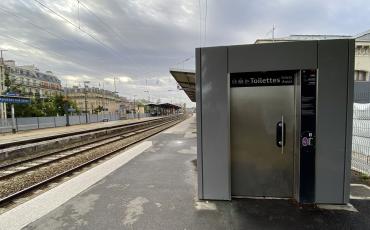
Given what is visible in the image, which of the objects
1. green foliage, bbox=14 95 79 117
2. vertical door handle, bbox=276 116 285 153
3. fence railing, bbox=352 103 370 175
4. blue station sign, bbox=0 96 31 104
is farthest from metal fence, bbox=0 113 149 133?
fence railing, bbox=352 103 370 175

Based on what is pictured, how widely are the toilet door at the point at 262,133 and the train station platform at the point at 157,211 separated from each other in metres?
0.36

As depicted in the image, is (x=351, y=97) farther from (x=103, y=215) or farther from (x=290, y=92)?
(x=103, y=215)

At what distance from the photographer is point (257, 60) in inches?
163

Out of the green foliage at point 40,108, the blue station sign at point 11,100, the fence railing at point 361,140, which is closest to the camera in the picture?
the fence railing at point 361,140

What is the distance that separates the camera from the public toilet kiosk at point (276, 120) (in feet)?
13.2

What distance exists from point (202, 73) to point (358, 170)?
223 inches

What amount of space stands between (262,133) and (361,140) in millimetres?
4449

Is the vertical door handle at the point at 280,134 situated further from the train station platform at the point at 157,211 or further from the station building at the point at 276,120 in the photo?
the train station platform at the point at 157,211

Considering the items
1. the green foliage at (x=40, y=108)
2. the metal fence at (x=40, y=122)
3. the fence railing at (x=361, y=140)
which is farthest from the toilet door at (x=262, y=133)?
the green foliage at (x=40, y=108)

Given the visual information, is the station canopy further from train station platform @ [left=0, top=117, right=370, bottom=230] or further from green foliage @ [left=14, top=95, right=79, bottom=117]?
green foliage @ [left=14, top=95, right=79, bottom=117]

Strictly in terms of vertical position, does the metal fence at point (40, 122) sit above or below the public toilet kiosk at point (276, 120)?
below

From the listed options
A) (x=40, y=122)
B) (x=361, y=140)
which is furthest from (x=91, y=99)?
(x=361, y=140)

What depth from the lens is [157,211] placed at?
13.5 ft

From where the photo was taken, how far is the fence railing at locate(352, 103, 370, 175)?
6.29 meters
